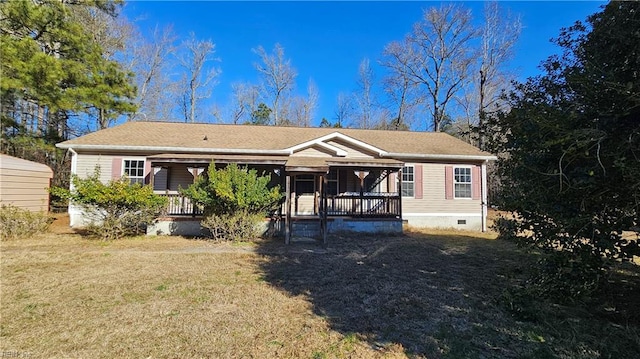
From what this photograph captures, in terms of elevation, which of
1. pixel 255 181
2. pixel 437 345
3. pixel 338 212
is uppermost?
pixel 255 181

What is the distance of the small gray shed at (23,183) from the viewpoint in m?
10.6

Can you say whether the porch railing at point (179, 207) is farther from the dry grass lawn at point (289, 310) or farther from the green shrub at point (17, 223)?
the green shrub at point (17, 223)

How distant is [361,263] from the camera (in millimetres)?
7305

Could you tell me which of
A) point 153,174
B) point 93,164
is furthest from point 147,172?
point 93,164

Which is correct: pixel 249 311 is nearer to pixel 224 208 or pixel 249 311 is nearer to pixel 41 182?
pixel 224 208

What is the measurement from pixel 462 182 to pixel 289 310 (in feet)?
39.4

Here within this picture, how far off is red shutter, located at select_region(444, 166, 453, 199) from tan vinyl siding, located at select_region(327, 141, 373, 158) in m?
3.55

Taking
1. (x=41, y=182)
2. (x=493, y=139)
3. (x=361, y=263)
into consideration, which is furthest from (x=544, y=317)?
(x=41, y=182)

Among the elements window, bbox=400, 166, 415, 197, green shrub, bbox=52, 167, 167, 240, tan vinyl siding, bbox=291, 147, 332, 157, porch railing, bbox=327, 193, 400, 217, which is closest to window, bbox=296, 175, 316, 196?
tan vinyl siding, bbox=291, 147, 332, 157

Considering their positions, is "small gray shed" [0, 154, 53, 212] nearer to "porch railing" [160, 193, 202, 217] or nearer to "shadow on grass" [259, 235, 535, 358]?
"porch railing" [160, 193, 202, 217]

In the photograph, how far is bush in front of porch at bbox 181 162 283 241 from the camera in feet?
30.7

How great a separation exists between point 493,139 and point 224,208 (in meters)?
7.72

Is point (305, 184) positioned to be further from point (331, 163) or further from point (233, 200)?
point (233, 200)

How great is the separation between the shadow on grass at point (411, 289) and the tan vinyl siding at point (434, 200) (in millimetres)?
4169
